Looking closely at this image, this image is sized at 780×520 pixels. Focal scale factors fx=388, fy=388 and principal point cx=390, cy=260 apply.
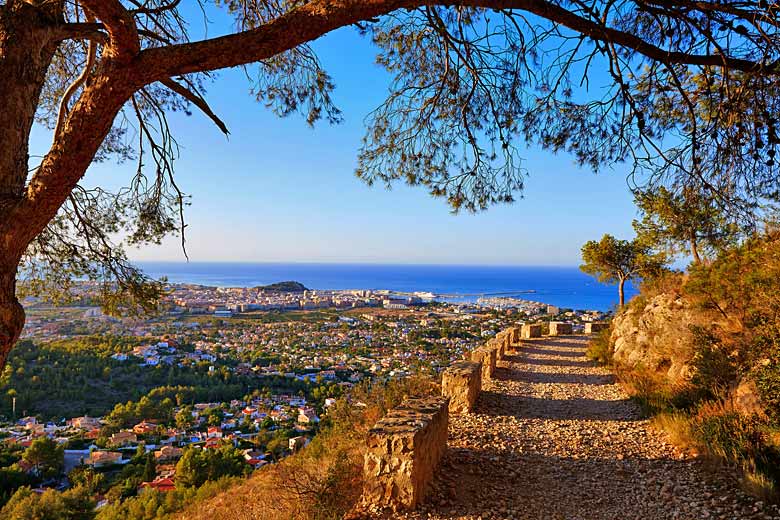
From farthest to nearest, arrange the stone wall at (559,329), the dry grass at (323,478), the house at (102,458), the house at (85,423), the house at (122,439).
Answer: the stone wall at (559,329), the house at (85,423), the house at (122,439), the house at (102,458), the dry grass at (323,478)

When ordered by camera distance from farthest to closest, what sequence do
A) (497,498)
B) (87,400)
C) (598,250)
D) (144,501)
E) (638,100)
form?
1. (598,250)
2. (87,400)
3. (144,501)
4. (638,100)
5. (497,498)

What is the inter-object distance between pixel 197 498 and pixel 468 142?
24.9 ft

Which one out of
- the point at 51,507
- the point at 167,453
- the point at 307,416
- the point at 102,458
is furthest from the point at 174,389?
the point at 51,507

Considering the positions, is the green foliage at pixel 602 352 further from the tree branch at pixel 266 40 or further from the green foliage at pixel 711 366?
the tree branch at pixel 266 40

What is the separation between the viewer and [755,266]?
18.6 ft

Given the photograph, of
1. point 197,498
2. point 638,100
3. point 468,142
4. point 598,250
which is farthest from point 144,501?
point 598,250

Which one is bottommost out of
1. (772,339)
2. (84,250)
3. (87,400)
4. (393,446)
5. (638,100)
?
(87,400)

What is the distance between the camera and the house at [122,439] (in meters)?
11.5

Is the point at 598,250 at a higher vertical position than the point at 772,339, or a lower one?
higher

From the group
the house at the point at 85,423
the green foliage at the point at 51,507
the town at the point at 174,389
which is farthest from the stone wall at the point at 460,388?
the house at the point at 85,423

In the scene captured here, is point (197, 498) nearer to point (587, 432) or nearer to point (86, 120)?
point (587, 432)

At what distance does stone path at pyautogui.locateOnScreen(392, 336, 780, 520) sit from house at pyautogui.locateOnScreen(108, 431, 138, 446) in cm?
1097

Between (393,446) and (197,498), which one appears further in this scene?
(197,498)

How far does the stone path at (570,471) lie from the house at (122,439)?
1097 cm
